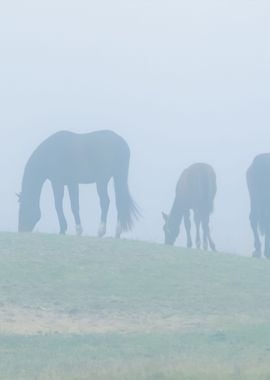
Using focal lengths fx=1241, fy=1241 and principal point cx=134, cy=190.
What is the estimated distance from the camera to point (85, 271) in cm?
2383

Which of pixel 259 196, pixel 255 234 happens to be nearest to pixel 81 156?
pixel 259 196

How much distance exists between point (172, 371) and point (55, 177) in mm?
16815

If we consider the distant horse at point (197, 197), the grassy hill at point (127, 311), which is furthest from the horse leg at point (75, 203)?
the grassy hill at point (127, 311)

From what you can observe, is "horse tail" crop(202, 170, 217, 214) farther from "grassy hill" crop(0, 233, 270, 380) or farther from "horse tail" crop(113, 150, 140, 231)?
"grassy hill" crop(0, 233, 270, 380)

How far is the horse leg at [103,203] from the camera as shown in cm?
3003

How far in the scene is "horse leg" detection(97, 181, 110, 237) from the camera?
30.0m

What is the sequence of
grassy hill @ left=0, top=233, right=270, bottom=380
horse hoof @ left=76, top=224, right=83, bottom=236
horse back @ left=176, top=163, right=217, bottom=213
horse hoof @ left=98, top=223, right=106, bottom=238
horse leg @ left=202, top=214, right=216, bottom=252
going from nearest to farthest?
grassy hill @ left=0, top=233, right=270, bottom=380 < horse hoof @ left=98, top=223, right=106, bottom=238 < horse hoof @ left=76, top=224, right=83, bottom=236 < horse leg @ left=202, top=214, right=216, bottom=252 < horse back @ left=176, top=163, right=217, bottom=213

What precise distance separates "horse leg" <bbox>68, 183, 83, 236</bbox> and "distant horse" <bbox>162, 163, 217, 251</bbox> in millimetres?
2760

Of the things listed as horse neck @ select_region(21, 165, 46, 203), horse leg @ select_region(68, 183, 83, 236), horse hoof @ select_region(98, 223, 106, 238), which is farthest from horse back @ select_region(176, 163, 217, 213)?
horse neck @ select_region(21, 165, 46, 203)

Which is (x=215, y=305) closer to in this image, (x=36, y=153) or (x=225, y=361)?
(x=225, y=361)

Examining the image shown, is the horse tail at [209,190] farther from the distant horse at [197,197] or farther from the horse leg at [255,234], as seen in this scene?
the horse leg at [255,234]

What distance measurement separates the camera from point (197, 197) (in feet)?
103

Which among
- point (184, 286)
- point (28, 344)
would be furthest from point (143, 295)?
point (28, 344)

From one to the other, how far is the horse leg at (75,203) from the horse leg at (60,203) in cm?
23
